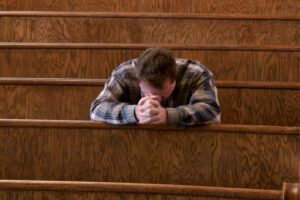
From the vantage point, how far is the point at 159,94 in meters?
0.82

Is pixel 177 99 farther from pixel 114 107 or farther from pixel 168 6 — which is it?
pixel 168 6

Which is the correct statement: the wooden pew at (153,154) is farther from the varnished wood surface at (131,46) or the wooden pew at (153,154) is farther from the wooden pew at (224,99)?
the varnished wood surface at (131,46)

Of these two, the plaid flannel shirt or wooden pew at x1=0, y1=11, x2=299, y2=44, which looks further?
wooden pew at x1=0, y1=11, x2=299, y2=44

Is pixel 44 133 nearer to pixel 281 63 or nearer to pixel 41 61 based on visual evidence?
pixel 41 61

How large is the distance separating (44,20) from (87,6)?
14cm

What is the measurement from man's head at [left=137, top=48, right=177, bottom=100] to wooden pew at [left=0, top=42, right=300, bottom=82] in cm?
31

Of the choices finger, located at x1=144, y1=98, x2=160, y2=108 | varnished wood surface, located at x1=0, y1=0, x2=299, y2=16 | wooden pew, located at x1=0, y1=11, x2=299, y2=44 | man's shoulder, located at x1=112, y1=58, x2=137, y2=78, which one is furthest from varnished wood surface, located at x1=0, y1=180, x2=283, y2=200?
varnished wood surface, located at x1=0, y1=0, x2=299, y2=16

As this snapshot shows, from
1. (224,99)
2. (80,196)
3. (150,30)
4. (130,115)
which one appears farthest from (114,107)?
(150,30)

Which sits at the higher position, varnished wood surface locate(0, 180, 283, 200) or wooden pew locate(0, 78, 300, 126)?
wooden pew locate(0, 78, 300, 126)

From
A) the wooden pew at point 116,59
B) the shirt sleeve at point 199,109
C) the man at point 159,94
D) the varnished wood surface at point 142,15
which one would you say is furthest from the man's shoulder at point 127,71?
the varnished wood surface at point 142,15

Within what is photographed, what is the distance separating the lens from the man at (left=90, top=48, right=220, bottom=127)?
0.77 m

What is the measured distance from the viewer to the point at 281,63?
109cm

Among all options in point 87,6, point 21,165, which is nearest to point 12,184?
point 21,165

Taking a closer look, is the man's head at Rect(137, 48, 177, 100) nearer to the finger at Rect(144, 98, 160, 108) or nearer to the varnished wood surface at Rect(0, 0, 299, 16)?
the finger at Rect(144, 98, 160, 108)
